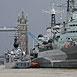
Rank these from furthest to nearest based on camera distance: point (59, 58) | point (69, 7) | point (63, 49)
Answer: point (69, 7)
point (59, 58)
point (63, 49)

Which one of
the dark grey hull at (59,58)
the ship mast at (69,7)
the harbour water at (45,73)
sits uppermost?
the ship mast at (69,7)

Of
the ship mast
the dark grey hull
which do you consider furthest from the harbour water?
the ship mast

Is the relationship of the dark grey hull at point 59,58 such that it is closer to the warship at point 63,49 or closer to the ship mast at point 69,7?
the warship at point 63,49

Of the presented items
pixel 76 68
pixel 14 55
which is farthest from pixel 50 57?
pixel 14 55

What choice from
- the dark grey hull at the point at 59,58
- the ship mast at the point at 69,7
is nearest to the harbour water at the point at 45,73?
the dark grey hull at the point at 59,58

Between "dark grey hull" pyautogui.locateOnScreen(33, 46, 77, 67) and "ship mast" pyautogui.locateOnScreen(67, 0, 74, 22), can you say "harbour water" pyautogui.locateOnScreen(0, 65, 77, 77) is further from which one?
"ship mast" pyautogui.locateOnScreen(67, 0, 74, 22)

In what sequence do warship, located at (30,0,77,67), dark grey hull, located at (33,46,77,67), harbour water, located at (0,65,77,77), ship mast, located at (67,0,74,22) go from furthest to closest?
1. ship mast, located at (67,0,74,22)
2. warship, located at (30,0,77,67)
3. dark grey hull, located at (33,46,77,67)
4. harbour water, located at (0,65,77,77)

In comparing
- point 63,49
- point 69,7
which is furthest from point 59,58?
point 69,7

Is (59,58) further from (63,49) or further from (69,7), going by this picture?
(69,7)

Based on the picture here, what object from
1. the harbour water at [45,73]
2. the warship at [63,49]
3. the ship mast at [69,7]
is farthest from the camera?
the ship mast at [69,7]

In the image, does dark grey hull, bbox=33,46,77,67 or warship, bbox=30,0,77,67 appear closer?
dark grey hull, bbox=33,46,77,67

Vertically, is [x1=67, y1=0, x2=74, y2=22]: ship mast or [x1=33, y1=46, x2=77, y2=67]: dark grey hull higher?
[x1=67, y1=0, x2=74, y2=22]: ship mast

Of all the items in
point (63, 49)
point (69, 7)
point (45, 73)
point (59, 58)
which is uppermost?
point (69, 7)

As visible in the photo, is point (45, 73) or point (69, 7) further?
point (69, 7)
